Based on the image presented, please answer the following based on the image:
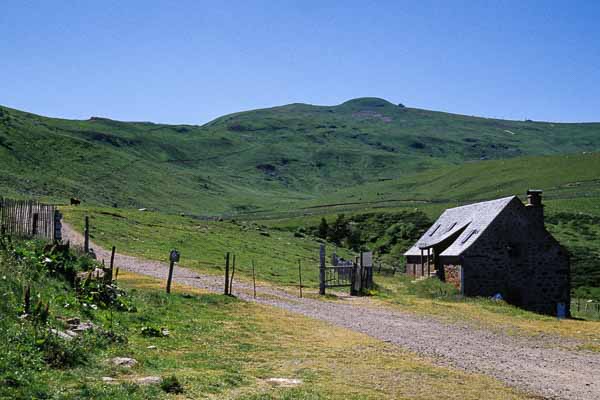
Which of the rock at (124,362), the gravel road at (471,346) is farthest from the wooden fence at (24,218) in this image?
the rock at (124,362)

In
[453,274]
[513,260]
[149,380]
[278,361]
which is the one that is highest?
[513,260]

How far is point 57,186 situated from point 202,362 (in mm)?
110455

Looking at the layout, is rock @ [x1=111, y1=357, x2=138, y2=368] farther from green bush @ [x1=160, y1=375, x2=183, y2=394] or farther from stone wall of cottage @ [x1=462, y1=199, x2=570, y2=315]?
stone wall of cottage @ [x1=462, y1=199, x2=570, y2=315]

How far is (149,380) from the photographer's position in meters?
12.5

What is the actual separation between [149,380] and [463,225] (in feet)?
135

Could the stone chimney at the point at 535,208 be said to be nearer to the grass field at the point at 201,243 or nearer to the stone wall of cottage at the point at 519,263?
the stone wall of cottage at the point at 519,263

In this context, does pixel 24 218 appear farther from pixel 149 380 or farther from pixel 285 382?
pixel 285 382

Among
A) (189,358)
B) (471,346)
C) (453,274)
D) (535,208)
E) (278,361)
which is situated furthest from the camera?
(535,208)

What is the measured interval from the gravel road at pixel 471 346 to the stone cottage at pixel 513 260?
13.6 metres

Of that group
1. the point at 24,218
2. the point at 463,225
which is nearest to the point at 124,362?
the point at 24,218

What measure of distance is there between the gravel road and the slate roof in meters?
14.8

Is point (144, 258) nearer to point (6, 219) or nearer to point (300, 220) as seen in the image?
point (6, 219)

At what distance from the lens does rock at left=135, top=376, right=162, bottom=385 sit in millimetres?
12290

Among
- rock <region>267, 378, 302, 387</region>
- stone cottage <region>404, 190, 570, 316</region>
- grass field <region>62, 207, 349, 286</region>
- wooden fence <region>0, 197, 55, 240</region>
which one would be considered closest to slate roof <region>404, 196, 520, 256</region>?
stone cottage <region>404, 190, 570, 316</region>
